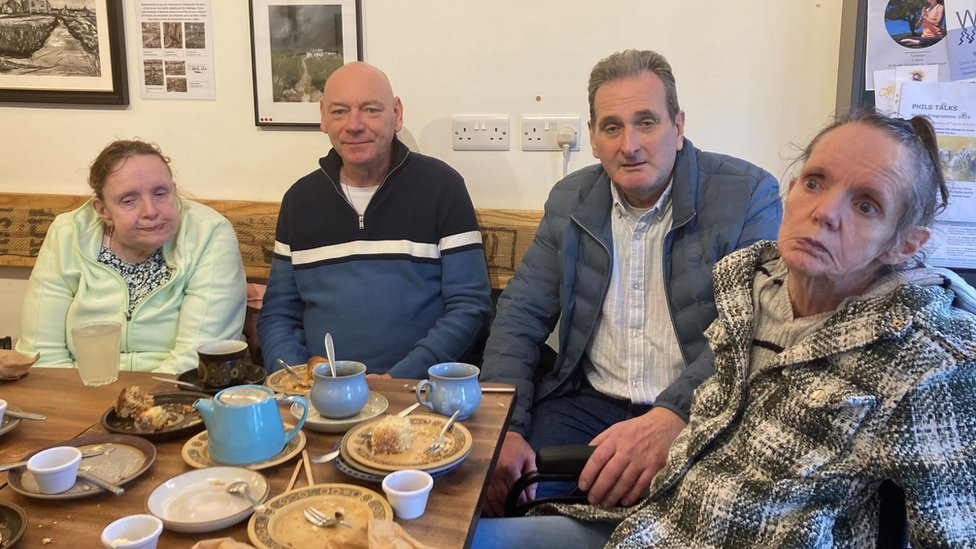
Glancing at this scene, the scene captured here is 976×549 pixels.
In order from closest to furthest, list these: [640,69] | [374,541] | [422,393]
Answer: [374,541] → [422,393] → [640,69]

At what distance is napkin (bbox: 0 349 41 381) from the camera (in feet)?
5.13

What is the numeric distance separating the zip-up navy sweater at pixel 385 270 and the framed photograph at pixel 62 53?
0.99 metres

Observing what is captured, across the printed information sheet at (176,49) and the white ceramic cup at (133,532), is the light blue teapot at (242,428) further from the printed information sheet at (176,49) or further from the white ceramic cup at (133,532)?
the printed information sheet at (176,49)

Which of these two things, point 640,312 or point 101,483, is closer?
point 101,483

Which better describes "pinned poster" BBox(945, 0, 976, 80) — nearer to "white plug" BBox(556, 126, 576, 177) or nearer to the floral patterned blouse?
"white plug" BBox(556, 126, 576, 177)

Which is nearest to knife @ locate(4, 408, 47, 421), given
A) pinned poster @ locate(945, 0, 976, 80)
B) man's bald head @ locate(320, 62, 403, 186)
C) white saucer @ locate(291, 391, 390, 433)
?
white saucer @ locate(291, 391, 390, 433)

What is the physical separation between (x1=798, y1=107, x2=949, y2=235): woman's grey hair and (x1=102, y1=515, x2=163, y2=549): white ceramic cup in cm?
115

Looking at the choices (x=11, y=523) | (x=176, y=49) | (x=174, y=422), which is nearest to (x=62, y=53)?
(x=176, y=49)

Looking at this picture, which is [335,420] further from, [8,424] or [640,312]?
[640,312]

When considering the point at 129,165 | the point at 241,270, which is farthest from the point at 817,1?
the point at 129,165

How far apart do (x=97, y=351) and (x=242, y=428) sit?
58 cm

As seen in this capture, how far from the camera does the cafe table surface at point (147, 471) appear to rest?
1008mm

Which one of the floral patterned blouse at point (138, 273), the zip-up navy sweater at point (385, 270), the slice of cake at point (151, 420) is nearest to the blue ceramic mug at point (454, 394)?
the slice of cake at point (151, 420)

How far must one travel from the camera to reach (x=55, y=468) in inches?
41.9
